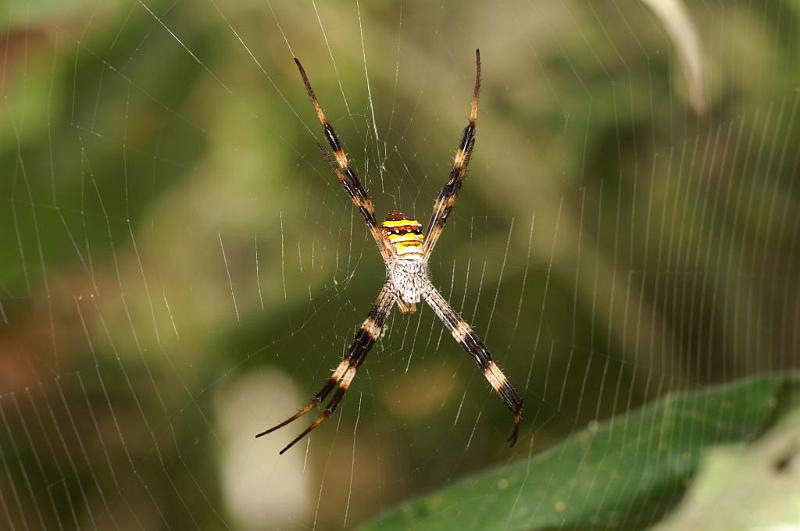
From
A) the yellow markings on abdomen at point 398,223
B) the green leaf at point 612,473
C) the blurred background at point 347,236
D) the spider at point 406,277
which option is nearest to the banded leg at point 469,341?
the spider at point 406,277

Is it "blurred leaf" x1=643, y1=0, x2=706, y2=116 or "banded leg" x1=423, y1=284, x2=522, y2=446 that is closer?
"blurred leaf" x1=643, y1=0, x2=706, y2=116

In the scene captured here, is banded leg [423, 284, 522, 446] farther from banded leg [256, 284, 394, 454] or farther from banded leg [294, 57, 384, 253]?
banded leg [294, 57, 384, 253]

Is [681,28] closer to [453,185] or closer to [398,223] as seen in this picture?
[453,185]

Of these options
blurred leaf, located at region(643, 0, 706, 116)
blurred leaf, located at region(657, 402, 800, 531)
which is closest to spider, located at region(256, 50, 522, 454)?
blurred leaf, located at region(643, 0, 706, 116)

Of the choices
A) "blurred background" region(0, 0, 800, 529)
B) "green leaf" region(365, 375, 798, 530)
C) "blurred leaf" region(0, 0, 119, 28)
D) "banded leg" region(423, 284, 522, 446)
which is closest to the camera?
"green leaf" region(365, 375, 798, 530)

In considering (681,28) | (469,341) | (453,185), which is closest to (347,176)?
(453,185)

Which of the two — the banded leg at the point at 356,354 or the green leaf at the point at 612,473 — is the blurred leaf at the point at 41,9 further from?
the green leaf at the point at 612,473
